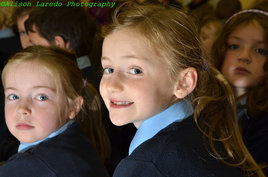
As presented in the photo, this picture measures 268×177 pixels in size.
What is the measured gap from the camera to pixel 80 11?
6.39 ft

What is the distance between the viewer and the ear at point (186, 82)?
1.06 m

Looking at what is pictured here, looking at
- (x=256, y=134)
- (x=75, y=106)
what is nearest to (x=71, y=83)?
(x=75, y=106)

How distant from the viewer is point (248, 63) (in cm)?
167

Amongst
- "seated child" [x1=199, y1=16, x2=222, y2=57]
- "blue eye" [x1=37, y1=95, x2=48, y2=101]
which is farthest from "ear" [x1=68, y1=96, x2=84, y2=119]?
"seated child" [x1=199, y1=16, x2=222, y2=57]

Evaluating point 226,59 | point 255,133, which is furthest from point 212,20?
point 255,133

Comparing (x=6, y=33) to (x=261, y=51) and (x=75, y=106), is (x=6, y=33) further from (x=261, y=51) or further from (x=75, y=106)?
(x=261, y=51)

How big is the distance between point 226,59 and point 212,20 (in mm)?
926

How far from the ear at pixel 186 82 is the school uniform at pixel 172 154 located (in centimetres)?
8

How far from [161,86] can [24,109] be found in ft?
1.82

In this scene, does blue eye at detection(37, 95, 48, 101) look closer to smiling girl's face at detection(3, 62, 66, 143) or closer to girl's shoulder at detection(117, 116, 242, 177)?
smiling girl's face at detection(3, 62, 66, 143)

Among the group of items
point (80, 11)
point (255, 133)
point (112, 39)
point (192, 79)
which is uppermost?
point (80, 11)

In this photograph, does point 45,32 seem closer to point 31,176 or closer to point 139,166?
point 31,176

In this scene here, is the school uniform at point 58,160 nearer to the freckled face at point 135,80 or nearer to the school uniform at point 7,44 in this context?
the freckled face at point 135,80

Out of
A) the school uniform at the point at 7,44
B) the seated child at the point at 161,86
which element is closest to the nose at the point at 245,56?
the seated child at the point at 161,86
